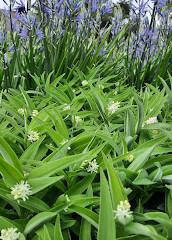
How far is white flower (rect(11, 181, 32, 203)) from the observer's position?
0.88 meters

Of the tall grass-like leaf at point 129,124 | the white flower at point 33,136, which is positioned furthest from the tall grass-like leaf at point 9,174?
the tall grass-like leaf at point 129,124

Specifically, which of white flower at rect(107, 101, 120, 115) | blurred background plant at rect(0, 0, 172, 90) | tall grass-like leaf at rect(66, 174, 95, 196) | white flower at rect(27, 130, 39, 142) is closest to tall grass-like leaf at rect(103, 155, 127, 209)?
tall grass-like leaf at rect(66, 174, 95, 196)

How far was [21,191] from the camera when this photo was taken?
35.1 inches

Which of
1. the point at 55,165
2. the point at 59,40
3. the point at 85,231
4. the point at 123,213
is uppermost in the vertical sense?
the point at 59,40

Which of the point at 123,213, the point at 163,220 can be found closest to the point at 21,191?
the point at 123,213

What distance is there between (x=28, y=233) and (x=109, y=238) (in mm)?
304

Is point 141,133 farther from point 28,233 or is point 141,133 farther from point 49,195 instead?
point 28,233

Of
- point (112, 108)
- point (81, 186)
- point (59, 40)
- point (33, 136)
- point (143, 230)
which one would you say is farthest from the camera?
point (59, 40)

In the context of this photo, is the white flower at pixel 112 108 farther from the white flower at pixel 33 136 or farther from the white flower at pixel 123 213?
the white flower at pixel 123 213

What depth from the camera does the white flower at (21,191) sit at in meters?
0.88

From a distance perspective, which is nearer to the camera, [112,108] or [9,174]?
[9,174]

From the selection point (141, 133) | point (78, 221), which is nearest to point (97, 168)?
point (78, 221)

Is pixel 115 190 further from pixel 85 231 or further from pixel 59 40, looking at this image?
pixel 59 40

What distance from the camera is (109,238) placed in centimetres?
80
